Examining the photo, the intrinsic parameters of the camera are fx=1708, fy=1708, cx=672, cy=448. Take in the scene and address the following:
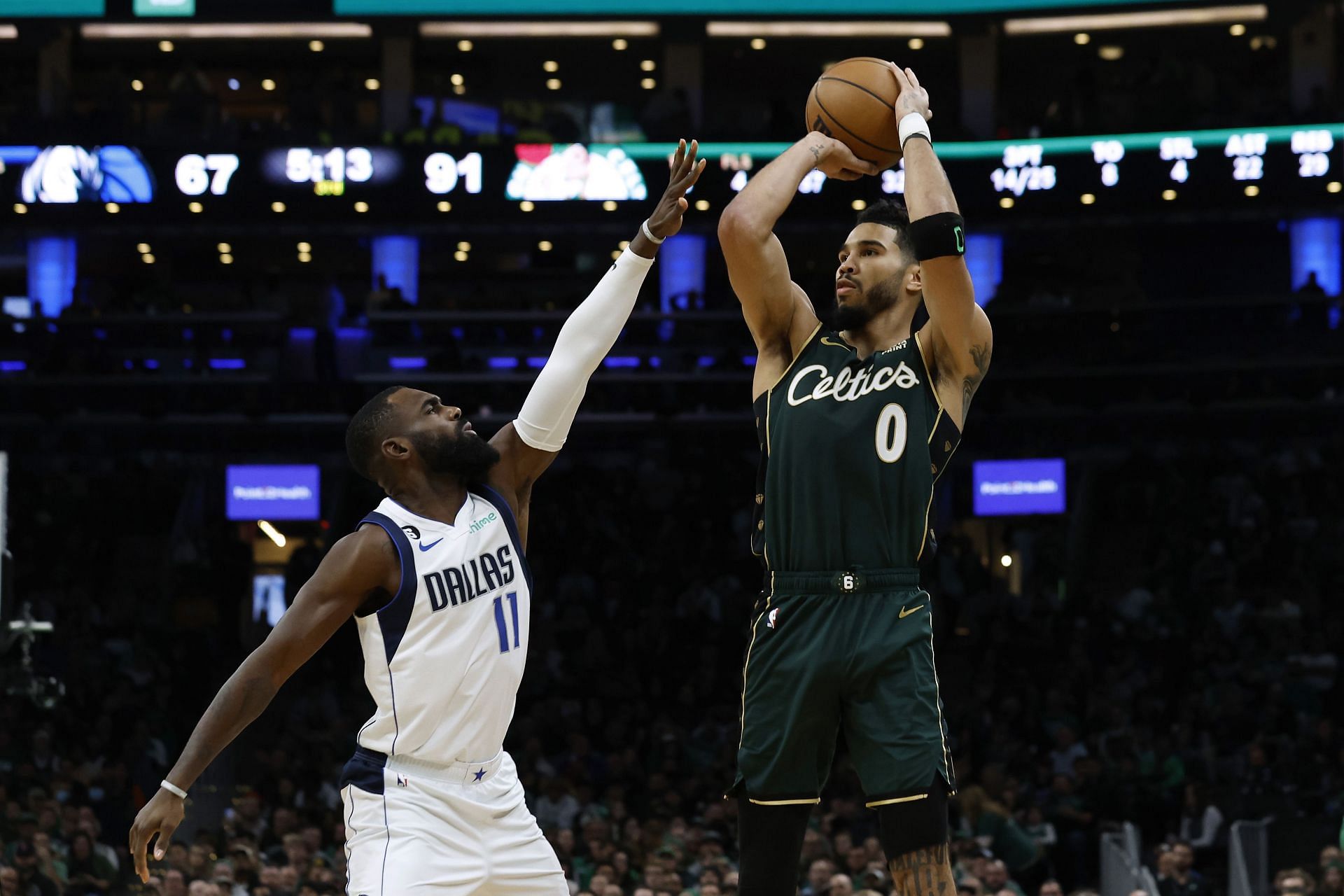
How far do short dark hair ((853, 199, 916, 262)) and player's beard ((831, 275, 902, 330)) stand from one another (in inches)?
3.3

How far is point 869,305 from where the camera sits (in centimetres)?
499

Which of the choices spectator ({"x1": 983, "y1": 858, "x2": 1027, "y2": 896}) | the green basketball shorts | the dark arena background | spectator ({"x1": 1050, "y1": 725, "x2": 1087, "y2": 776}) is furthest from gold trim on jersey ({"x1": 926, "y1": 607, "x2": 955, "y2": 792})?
spectator ({"x1": 1050, "y1": 725, "x2": 1087, "y2": 776})

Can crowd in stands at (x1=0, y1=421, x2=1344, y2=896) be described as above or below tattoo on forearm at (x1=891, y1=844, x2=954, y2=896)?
below

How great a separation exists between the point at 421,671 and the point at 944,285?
5.85 feet

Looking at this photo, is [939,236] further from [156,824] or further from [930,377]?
[156,824]

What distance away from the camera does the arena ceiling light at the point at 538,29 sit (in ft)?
82.4

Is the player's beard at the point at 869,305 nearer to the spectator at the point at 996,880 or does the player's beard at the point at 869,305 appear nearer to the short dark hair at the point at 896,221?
the short dark hair at the point at 896,221

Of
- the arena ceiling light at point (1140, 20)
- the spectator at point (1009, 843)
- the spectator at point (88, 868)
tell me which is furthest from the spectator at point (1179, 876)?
the arena ceiling light at point (1140, 20)

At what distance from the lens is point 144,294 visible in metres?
24.2

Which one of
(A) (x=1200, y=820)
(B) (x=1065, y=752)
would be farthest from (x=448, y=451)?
(B) (x=1065, y=752)

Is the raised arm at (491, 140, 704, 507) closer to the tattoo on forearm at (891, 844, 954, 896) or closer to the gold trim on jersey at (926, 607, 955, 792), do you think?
the gold trim on jersey at (926, 607, 955, 792)

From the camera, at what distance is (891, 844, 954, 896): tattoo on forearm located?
4449mm

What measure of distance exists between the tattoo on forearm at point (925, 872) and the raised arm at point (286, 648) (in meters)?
1.57

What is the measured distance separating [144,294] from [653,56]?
28.3 ft
